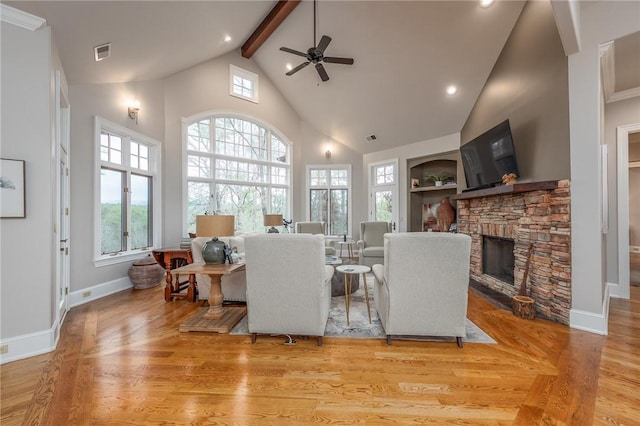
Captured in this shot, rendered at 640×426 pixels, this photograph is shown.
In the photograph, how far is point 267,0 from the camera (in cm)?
462

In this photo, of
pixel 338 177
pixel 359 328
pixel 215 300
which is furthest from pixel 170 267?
pixel 338 177

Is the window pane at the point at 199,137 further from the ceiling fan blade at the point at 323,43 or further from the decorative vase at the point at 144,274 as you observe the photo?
the ceiling fan blade at the point at 323,43

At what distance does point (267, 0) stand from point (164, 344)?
17.5 feet

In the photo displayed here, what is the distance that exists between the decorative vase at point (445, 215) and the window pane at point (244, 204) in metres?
4.30

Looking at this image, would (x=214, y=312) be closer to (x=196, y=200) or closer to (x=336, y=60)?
(x=196, y=200)

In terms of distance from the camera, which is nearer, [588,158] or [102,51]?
[588,158]

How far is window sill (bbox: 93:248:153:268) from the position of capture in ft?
13.1

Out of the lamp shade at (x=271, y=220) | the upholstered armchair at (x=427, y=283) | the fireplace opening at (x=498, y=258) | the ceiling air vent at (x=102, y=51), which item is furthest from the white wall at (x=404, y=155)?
the ceiling air vent at (x=102, y=51)

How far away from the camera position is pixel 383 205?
282 inches

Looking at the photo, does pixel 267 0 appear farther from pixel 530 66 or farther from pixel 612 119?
pixel 612 119

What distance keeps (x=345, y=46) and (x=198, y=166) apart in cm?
382

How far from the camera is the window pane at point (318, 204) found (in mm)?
7754

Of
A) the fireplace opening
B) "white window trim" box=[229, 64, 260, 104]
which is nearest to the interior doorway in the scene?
the fireplace opening

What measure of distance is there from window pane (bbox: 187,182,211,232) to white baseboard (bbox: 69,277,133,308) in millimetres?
1522
